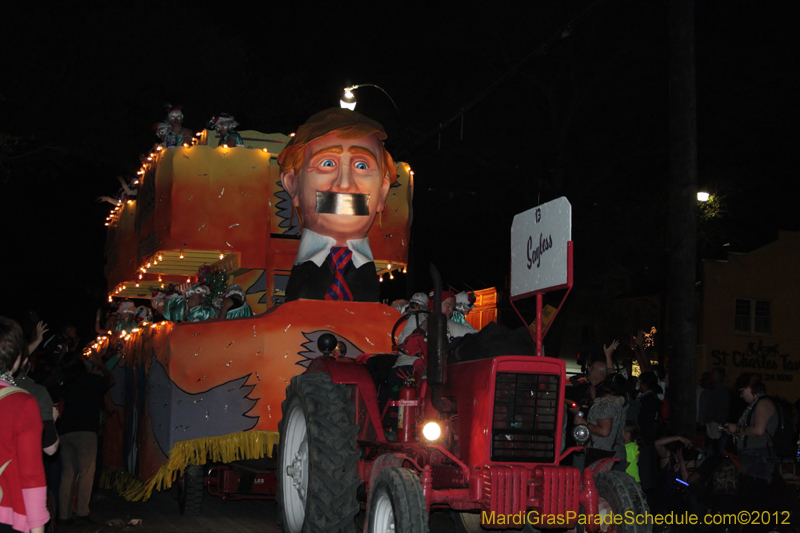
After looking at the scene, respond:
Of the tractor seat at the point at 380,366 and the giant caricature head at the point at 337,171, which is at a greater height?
the giant caricature head at the point at 337,171

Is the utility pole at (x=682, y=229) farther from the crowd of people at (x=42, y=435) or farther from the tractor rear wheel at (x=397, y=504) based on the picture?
the crowd of people at (x=42, y=435)

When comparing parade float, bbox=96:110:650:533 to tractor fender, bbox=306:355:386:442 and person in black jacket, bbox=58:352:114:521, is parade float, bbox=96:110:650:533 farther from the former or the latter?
person in black jacket, bbox=58:352:114:521

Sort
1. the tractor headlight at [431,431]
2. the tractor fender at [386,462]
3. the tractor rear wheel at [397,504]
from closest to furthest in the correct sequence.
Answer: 1. the tractor rear wheel at [397,504]
2. the tractor headlight at [431,431]
3. the tractor fender at [386,462]

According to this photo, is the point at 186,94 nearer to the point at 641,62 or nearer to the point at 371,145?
the point at 641,62

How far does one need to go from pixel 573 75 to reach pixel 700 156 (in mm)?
4160

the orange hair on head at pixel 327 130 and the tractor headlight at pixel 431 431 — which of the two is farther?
the orange hair on head at pixel 327 130

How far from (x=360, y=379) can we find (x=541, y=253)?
1.84m

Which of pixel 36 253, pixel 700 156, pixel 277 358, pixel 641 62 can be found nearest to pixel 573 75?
pixel 641 62

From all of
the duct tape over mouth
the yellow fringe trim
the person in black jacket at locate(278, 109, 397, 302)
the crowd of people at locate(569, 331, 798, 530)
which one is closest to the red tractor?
the yellow fringe trim

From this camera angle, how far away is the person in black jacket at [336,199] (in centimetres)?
892

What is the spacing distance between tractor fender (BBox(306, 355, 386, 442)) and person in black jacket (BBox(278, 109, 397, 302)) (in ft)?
7.60

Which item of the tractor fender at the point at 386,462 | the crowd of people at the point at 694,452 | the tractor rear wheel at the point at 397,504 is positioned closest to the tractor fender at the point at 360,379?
the tractor fender at the point at 386,462

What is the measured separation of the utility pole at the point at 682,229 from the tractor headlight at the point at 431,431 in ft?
18.2

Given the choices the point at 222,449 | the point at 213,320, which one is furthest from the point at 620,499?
the point at 213,320
